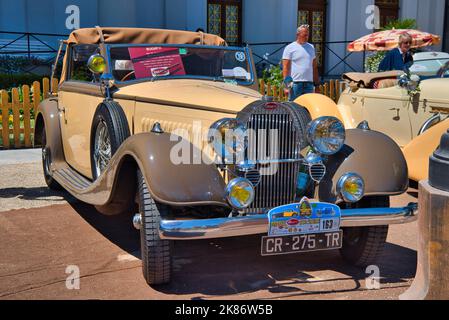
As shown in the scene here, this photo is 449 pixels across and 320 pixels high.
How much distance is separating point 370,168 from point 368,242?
22.7 inches

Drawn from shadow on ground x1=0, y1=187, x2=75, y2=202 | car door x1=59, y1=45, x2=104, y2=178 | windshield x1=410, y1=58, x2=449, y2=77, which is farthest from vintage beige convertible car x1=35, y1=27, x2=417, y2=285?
windshield x1=410, y1=58, x2=449, y2=77

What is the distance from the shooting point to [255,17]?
17.4m

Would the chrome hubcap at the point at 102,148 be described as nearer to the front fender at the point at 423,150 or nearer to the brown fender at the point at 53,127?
the brown fender at the point at 53,127

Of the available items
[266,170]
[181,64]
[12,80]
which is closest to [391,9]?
[12,80]

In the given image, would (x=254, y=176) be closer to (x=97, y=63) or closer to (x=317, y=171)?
(x=317, y=171)

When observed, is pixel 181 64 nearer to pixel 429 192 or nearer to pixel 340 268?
pixel 340 268

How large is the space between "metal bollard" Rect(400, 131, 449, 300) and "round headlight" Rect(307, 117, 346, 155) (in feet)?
2.31

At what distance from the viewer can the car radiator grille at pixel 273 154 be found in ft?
12.1

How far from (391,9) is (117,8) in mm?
10178

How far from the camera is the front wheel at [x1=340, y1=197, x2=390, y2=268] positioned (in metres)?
3.92

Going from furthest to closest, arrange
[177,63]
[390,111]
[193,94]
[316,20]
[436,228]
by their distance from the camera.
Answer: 1. [316,20]
2. [390,111]
3. [177,63]
4. [193,94]
5. [436,228]

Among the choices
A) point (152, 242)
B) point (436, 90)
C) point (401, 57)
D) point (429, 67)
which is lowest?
point (152, 242)

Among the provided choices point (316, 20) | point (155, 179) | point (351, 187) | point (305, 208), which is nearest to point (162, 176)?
point (155, 179)

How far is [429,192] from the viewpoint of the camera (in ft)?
10.0
